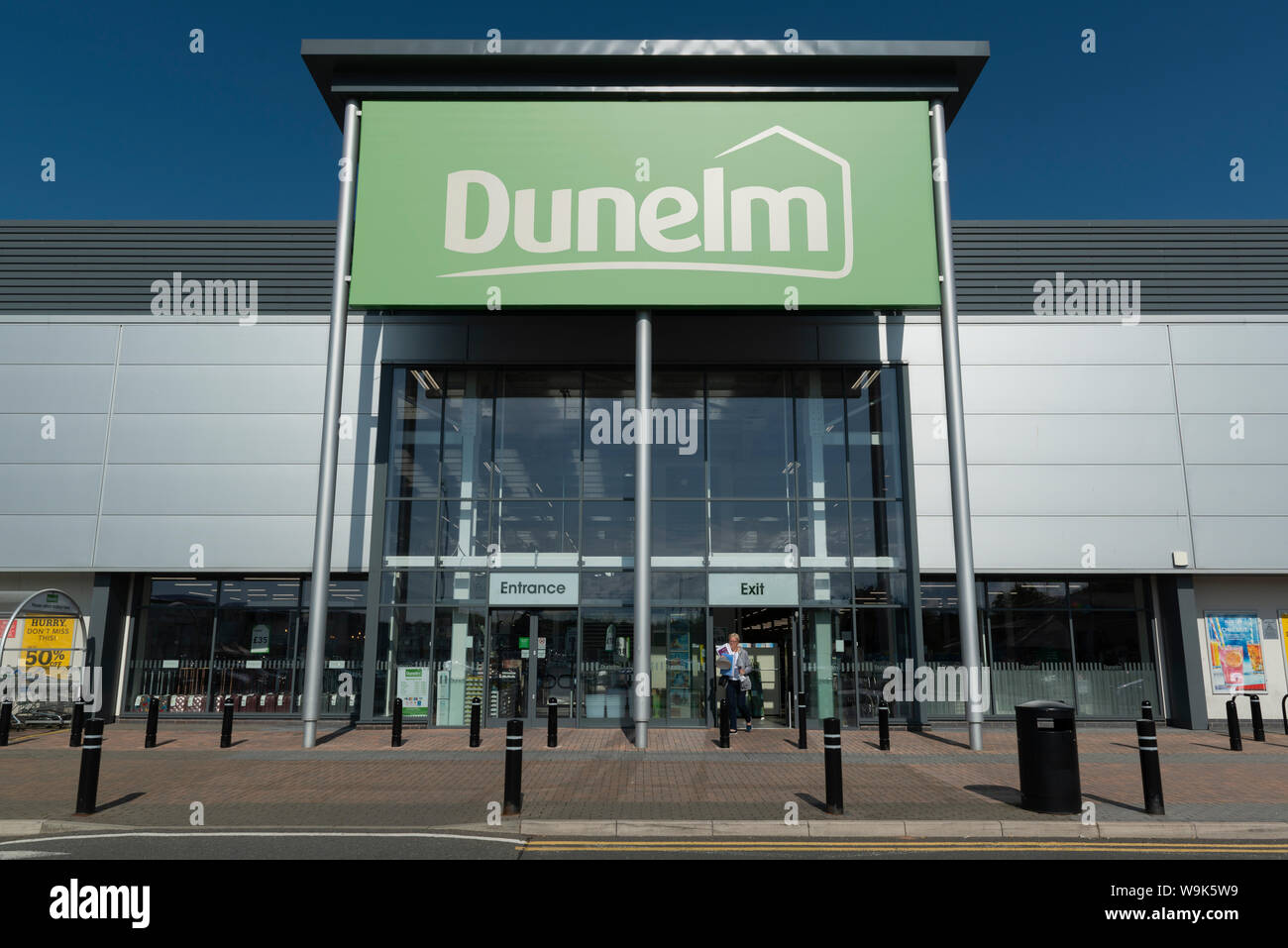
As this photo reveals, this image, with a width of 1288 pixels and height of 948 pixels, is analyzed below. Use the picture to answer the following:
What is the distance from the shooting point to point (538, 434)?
18.3m

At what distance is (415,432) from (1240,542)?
56.7ft

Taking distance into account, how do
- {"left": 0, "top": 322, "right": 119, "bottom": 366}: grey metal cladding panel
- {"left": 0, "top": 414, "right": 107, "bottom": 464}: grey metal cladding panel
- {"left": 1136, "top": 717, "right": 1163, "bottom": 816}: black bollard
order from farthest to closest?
{"left": 0, "top": 322, "right": 119, "bottom": 366}: grey metal cladding panel < {"left": 0, "top": 414, "right": 107, "bottom": 464}: grey metal cladding panel < {"left": 1136, "top": 717, "right": 1163, "bottom": 816}: black bollard

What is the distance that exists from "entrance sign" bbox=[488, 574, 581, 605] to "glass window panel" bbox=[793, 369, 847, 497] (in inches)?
200

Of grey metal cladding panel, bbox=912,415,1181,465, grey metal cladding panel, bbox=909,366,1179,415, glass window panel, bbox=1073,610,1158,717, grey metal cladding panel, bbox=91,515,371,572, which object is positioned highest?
grey metal cladding panel, bbox=909,366,1179,415

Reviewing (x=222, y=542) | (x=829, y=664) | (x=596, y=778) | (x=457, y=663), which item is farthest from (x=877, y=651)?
(x=222, y=542)

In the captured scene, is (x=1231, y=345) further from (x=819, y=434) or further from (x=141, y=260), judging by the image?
(x=141, y=260)

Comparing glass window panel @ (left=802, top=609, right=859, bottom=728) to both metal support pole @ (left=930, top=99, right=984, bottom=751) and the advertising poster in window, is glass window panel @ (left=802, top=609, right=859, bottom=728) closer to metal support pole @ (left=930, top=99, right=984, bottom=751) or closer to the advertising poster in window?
metal support pole @ (left=930, top=99, right=984, bottom=751)

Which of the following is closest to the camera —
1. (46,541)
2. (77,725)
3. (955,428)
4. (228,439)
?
(77,725)

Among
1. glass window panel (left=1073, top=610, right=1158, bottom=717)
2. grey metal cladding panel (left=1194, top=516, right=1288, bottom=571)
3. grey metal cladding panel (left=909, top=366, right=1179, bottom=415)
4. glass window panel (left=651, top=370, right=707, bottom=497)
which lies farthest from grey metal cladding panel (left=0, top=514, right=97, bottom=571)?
grey metal cladding panel (left=1194, top=516, right=1288, bottom=571)

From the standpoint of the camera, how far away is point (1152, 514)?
59.1ft

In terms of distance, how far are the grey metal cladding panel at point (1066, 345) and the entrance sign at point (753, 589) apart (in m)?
6.21

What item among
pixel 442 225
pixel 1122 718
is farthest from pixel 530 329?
pixel 1122 718

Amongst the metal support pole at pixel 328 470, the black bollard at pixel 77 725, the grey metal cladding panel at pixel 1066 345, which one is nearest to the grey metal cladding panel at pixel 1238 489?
the grey metal cladding panel at pixel 1066 345

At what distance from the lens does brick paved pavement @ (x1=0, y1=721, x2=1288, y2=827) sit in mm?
8883
